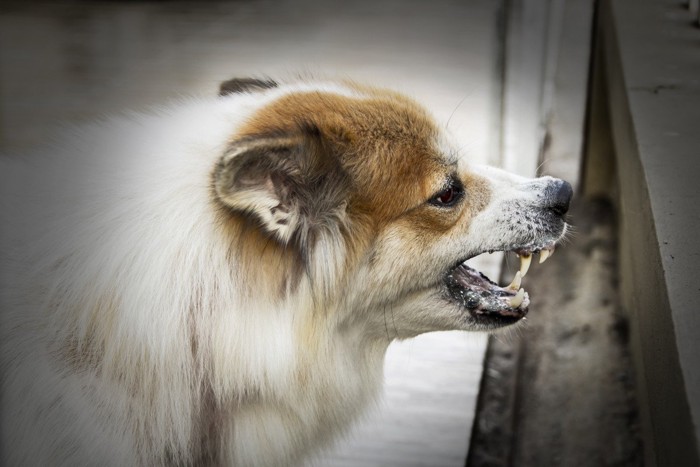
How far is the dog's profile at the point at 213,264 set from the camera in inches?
60.8

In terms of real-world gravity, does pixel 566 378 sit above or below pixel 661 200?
below

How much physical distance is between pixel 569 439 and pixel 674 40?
1.53 meters

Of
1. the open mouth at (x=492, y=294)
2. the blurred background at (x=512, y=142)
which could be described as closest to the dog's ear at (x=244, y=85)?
the blurred background at (x=512, y=142)

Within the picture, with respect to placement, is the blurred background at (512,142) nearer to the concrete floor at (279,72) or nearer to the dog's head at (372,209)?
the concrete floor at (279,72)

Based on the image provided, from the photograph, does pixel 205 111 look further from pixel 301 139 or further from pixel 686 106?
pixel 686 106

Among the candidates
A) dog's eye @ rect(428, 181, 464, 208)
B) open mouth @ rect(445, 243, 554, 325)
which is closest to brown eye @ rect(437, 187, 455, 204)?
dog's eye @ rect(428, 181, 464, 208)

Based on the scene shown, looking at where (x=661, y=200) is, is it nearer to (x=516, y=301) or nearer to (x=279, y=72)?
(x=516, y=301)

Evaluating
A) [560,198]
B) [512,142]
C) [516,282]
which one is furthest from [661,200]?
[512,142]

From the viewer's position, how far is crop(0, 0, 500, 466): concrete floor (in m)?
2.38

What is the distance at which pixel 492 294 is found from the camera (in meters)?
1.90

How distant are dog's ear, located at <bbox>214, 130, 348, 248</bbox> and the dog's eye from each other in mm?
220

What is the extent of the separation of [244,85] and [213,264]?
0.52 metres

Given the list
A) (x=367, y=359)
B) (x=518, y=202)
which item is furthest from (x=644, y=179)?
(x=367, y=359)

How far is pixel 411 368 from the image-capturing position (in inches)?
107
